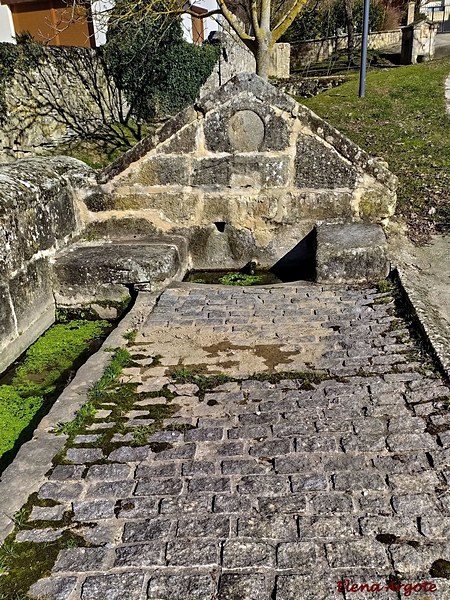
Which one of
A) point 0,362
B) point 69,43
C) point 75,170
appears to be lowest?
point 0,362

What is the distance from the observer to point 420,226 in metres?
5.81

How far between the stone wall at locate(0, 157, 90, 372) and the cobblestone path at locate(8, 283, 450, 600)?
3.69ft

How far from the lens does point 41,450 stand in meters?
2.80

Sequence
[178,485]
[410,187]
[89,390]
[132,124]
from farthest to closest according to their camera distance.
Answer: [132,124], [410,187], [89,390], [178,485]

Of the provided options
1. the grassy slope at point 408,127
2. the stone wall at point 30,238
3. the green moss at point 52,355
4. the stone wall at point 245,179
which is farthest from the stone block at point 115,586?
the grassy slope at point 408,127

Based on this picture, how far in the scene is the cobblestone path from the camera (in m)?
2.04

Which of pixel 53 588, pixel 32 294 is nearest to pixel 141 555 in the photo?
pixel 53 588

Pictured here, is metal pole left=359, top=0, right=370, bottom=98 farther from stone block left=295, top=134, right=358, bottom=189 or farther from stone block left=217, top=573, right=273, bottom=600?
stone block left=217, top=573, right=273, bottom=600

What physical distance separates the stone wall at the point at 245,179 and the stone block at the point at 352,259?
652mm

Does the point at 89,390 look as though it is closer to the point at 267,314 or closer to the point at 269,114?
the point at 267,314

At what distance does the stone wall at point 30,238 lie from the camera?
13.8ft

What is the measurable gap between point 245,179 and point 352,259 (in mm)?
1417

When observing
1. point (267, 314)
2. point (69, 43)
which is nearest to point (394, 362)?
point (267, 314)

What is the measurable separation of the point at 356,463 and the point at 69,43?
17.7m
